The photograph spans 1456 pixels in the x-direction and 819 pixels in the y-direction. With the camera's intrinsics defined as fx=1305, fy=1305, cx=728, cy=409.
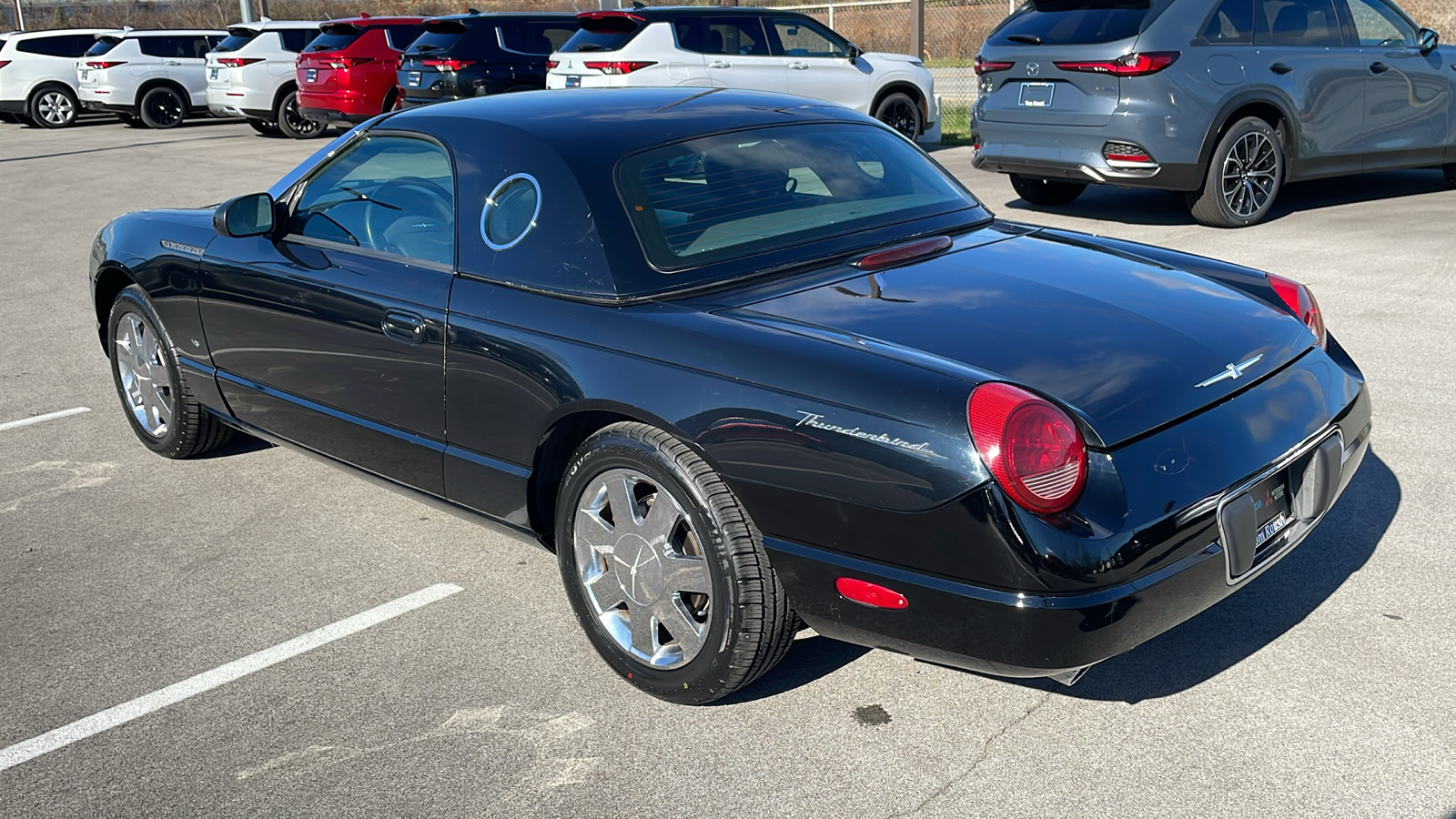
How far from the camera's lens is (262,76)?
2095 centimetres

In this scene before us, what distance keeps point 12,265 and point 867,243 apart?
9.02 meters

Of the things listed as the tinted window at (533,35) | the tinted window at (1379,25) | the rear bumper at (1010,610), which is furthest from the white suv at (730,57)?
the rear bumper at (1010,610)

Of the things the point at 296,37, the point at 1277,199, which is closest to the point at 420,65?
the point at 296,37

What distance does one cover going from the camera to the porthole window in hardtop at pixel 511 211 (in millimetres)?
3713

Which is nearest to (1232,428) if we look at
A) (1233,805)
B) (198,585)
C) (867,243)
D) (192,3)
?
(1233,805)

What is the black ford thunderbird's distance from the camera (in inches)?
111

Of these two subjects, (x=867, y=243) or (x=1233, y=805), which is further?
(x=867, y=243)

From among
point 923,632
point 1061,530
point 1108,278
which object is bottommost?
point 923,632

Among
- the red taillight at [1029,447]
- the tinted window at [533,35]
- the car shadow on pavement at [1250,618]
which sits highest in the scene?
the tinted window at [533,35]

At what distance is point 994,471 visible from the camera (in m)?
2.73

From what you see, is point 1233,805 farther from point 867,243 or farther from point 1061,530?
point 867,243

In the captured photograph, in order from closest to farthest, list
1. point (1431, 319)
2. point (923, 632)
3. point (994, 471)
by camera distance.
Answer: point (994, 471) < point (923, 632) < point (1431, 319)

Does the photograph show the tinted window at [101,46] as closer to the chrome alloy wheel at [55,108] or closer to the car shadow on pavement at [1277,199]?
the chrome alloy wheel at [55,108]

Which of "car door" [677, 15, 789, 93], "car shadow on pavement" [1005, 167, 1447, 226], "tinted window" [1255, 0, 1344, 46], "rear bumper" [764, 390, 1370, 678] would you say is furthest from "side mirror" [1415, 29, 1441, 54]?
"rear bumper" [764, 390, 1370, 678]
